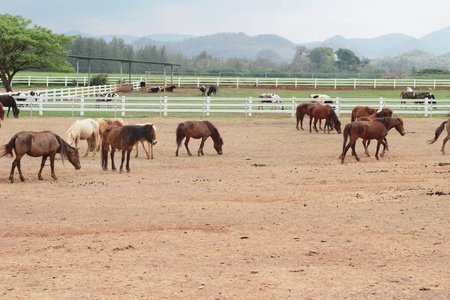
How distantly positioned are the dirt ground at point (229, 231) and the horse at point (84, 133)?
760mm

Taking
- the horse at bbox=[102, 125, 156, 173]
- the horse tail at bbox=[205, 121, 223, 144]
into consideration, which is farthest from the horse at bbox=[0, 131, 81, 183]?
the horse tail at bbox=[205, 121, 223, 144]

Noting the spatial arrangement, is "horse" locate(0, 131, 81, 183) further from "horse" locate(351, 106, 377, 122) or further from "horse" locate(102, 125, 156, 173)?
"horse" locate(351, 106, 377, 122)

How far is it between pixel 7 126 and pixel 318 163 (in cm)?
1489

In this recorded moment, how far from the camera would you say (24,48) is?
4828 cm

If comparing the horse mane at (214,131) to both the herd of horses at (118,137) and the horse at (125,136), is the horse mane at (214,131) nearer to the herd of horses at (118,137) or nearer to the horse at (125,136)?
the herd of horses at (118,137)

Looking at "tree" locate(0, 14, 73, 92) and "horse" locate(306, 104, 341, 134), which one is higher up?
"tree" locate(0, 14, 73, 92)

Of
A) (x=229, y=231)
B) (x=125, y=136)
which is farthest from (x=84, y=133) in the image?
(x=229, y=231)

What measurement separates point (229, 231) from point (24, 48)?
42668mm

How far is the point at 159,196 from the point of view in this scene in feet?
40.5

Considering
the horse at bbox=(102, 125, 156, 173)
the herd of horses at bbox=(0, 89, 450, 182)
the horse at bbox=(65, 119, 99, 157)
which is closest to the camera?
the herd of horses at bbox=(0, 89, 450, 182)

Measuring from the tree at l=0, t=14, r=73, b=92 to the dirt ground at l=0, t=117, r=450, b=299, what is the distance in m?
32.0

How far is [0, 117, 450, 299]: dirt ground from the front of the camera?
6.81 metres

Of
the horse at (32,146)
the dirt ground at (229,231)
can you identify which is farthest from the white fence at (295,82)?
the horse at (32,146)

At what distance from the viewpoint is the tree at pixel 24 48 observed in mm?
47188
